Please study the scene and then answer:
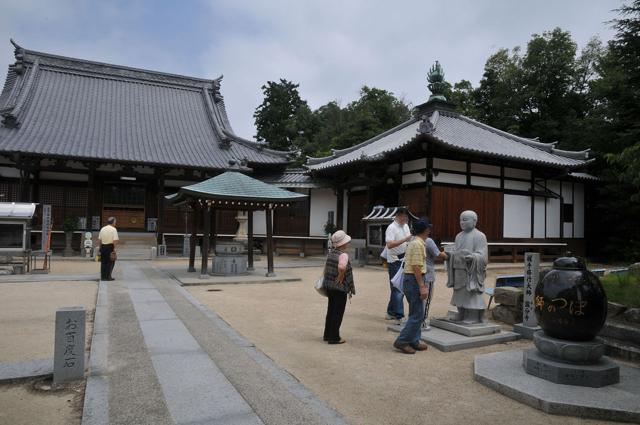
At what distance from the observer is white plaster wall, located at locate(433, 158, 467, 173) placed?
16.1 metres

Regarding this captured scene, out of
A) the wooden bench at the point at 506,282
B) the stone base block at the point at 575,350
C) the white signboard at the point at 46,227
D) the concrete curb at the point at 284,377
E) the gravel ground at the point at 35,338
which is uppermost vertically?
the white signboard at the point at 46,227

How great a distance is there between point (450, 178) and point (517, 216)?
159 inches

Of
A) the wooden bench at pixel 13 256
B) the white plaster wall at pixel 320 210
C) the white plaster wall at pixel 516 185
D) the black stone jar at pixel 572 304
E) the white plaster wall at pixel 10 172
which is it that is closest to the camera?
the black stone jar at pixel 572 304

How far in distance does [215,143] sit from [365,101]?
66.2 ft

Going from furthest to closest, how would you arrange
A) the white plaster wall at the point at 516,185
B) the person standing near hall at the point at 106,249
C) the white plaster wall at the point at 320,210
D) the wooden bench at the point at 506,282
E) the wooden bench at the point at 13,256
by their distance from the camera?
the white plaster wall at the point at 320,210 < the white plaster wall at the point at 516,185 < the wooden bench at the point at 13,256 < the person standing near hall at the point at 106,249 < the wooden bench at the point at 506,282

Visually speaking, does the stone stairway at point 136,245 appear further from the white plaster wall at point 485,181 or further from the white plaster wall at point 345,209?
the white plaster wall at point 485,181

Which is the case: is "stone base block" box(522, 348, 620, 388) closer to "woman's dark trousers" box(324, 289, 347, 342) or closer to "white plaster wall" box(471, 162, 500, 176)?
"woman's dark trousers" box(324, 289, 347, 342)

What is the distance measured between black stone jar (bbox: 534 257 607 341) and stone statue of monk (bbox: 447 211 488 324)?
1337 millimetres

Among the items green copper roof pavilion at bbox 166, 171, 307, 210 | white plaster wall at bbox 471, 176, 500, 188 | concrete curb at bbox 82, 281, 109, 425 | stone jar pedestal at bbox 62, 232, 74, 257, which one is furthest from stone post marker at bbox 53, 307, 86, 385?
white plaster wall at bbox 471, 176, 500, 188

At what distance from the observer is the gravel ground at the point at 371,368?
11.8 feet

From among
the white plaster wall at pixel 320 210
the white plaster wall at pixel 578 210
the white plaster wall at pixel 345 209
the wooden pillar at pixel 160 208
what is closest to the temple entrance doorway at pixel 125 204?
the wooden pillar at pixel 160 208

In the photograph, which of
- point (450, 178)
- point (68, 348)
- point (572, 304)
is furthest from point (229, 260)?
point (572, 304)

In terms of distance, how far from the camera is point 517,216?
18109mm

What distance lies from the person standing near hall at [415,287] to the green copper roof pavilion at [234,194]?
7.12m
